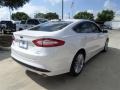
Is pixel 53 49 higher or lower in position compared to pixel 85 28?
lower

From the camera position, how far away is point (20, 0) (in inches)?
661

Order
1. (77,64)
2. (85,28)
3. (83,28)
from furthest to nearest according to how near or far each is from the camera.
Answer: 1. (85,28)
2. (83,28)
3. (77,64)

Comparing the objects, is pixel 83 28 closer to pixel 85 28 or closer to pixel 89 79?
pixel 85 28

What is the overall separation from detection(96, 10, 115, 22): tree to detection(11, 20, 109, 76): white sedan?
244ft

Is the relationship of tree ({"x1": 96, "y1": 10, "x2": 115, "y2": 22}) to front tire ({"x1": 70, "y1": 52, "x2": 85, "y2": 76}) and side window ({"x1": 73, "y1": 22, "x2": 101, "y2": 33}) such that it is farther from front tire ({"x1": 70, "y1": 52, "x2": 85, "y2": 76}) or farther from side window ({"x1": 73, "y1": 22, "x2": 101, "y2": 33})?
front tire ({"x1": 70, "y1": 52, "x2": 85, "y2": 76})

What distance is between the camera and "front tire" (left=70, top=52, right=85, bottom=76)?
4846 millimetres

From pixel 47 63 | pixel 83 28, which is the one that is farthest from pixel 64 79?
pixel 83 28

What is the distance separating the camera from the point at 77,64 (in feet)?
16.6

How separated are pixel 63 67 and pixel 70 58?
0.34 meters

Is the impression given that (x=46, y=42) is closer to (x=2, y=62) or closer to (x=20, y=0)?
(x=2, y=62)

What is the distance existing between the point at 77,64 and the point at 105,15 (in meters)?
76.0

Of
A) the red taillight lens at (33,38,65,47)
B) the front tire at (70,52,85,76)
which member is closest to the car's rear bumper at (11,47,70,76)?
the red taillight lens at (33,38,65,47)

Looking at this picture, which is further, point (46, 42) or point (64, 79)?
point (64, 79)

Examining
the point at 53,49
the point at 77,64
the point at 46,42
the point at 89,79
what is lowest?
the point at 89,79
